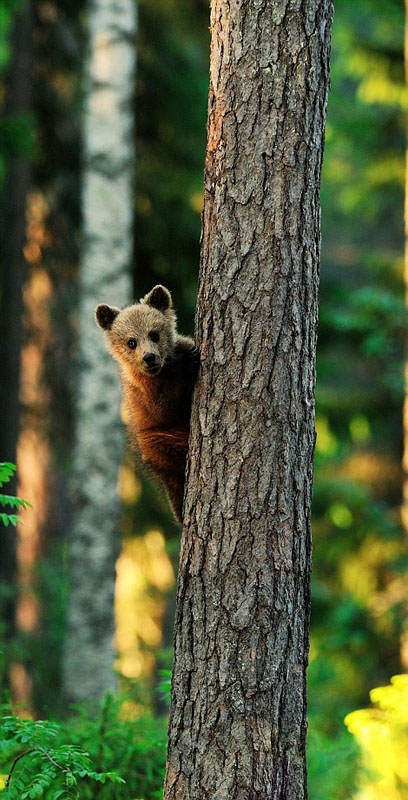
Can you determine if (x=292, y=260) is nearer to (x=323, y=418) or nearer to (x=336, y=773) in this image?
(x=336, y=773)

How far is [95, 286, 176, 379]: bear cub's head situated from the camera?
4930mm

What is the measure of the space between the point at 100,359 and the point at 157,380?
3682 millimetres

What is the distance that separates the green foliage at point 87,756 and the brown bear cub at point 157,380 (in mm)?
1149

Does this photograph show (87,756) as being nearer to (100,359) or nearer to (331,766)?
(331,766)

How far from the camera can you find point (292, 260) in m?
3.85

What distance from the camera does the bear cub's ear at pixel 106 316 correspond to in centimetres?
568

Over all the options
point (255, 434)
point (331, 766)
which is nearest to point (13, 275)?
point (331, 766)

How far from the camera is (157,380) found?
4816mm

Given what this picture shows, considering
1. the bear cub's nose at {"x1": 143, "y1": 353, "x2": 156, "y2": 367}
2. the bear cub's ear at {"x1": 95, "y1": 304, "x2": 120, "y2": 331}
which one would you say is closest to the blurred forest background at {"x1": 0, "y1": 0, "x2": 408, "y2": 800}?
the bear cub's ear at {"x1": 95, "y1": 304, "x2": 120, "y2": 331}

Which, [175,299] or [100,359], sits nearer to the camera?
[100,359]

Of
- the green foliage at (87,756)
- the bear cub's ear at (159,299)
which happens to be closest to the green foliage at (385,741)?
the green foliage at (87,756)

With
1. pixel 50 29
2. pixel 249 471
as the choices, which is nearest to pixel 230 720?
pixel 249 471

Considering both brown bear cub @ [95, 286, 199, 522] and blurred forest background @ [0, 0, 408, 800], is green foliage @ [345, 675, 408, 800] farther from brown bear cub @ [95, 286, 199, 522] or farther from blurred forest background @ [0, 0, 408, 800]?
blurred forest background @ [0, 0, 408, 800]

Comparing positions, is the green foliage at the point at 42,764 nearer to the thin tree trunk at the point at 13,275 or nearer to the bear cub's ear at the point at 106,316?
the bear cub's ear at the point at 106,316
